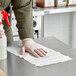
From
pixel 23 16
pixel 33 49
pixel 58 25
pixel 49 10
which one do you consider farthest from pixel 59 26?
pixel 33 49

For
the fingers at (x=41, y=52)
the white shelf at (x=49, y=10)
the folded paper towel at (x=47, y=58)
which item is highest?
the fingers at (x=41, y=52)

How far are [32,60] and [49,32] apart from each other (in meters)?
1.79

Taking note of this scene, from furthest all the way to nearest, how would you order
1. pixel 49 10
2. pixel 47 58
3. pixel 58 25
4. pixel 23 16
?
pixel 58 25
pixel 49 10
pixel 23 16
pixel 47 58

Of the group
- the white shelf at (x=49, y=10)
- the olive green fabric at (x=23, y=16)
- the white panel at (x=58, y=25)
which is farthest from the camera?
the white panel at (x=58, y=25)

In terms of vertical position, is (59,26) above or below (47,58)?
below

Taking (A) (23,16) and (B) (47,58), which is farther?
(A) (23,16)

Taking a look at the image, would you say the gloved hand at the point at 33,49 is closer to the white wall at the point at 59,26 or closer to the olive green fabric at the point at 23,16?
the olive green fabric at the point at 23,16

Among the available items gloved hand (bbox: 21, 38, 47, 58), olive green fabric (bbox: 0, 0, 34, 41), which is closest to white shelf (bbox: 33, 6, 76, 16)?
olive green fabric (bbox: 0, 0, 34, 41)

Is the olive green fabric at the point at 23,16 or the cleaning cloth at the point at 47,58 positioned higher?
the olive green fabric at the point at 23,16

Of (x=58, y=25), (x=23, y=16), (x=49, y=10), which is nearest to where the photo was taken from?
(x=23, y=16)

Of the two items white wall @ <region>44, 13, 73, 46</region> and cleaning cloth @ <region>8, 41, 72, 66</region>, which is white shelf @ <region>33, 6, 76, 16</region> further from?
cleaning cloth @ <region>8, 41, 72, 66</region>

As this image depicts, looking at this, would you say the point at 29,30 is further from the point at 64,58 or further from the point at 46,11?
the point at 46,11

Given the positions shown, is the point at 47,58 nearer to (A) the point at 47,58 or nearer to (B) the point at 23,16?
(A) the point at 47,58

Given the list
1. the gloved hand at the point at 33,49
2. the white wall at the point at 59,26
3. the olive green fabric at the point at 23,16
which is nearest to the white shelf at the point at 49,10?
the white wall at the point at 59,26
